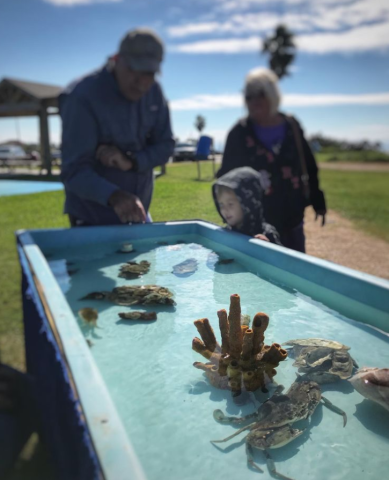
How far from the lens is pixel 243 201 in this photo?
7.54 ft

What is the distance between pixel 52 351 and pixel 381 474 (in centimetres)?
90

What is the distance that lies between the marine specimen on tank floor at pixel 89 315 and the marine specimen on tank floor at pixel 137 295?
0.18m

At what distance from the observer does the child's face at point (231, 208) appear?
92.3 inches

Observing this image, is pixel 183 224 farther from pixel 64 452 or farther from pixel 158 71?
pixel 64 452

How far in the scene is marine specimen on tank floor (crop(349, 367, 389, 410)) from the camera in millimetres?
1017

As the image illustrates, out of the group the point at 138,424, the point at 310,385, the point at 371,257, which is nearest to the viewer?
the point at 138,424

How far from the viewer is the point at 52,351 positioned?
123cm

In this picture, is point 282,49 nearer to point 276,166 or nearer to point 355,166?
point 355,166

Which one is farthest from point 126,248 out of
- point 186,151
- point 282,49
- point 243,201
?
point 282,49

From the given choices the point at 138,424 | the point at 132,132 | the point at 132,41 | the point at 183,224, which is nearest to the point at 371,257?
the point at 183,224

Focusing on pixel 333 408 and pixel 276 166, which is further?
pixel 276 166

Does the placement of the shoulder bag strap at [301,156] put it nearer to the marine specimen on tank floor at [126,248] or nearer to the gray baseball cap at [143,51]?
the gray baseball cap at [143,51]

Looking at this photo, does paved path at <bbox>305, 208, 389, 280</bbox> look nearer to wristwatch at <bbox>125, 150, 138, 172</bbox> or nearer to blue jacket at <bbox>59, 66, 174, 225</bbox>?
blue jacket at <bbox>59, 66, 174, 225</bbox>

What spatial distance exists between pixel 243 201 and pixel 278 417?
1.47m
